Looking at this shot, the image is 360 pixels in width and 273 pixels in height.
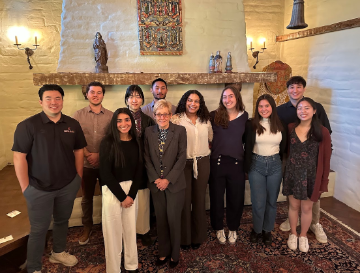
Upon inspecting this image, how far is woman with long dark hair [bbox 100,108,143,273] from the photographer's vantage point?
6.08 ft

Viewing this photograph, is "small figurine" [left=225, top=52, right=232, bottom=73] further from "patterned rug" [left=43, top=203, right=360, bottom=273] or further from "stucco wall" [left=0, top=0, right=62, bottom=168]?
"stucco wall" [left=0, top=0, right=62, bottom=168]

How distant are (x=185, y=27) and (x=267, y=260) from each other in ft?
9.38

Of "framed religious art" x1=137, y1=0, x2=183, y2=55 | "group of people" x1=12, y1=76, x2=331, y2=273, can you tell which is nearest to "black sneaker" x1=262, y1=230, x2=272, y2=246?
"group of people" x1=12, y1=76, x2=331, y2=273

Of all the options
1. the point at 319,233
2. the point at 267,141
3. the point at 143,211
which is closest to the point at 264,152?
the point at 267,141

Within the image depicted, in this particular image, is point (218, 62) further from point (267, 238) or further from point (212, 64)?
point (267, 238)

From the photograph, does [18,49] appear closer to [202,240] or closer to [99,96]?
[99,96]

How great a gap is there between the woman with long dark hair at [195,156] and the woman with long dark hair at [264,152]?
0.40 meters

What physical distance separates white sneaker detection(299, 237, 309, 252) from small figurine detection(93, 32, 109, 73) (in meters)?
2.81

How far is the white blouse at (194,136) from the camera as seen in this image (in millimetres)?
2193

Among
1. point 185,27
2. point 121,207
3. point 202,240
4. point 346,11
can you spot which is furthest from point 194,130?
point 346,11

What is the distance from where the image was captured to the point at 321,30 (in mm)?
3578

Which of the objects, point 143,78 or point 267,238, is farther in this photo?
point 143,78

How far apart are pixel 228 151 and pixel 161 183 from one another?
700mm

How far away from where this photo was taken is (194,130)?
2.19 metres
